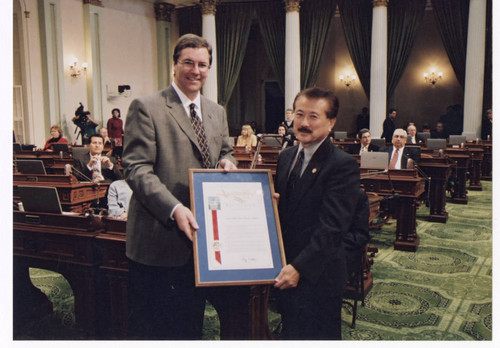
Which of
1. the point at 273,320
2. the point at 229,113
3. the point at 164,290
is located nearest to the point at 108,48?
the point at 229,113

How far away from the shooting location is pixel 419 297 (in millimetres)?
3633

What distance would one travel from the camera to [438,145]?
7887mm

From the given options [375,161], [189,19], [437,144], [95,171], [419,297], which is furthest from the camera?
[189,19]

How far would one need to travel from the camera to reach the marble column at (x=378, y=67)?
12.0 m

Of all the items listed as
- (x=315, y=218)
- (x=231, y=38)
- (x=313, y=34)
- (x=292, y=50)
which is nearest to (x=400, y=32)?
(x=313, y=34)

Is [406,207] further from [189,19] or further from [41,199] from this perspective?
[189,19]

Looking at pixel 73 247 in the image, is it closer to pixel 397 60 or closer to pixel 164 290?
pixel 164 290

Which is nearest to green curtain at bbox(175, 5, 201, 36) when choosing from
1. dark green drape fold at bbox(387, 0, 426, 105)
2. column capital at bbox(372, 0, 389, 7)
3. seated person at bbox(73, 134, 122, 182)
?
column capital at bbox(372, 0, 389, 7)

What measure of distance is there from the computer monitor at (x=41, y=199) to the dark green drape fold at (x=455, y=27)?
471 inches

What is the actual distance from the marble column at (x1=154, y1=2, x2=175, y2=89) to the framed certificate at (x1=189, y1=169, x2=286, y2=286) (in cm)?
1276

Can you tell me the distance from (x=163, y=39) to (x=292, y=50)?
425cm

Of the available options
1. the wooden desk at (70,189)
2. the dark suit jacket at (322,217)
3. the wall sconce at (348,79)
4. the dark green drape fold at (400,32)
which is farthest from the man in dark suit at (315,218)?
the wall sconce at (348,79)

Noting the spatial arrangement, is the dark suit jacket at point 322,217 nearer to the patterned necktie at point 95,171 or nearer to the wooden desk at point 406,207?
the wooden desk at point 406,207

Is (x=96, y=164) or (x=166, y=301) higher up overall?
(x=96, y=164)
